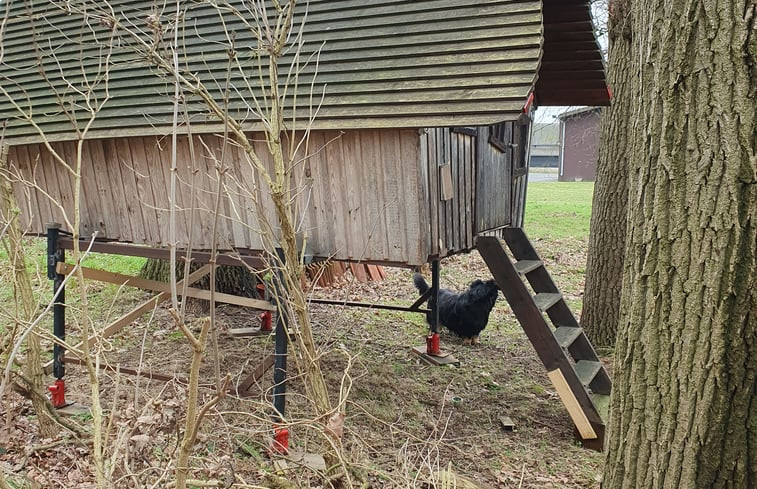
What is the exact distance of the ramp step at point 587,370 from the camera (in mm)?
5962

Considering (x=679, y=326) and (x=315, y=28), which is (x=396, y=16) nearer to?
(x=315, y=28)

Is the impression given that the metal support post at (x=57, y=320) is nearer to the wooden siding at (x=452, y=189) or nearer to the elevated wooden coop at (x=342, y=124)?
the elevated wooden coop at (x=342, y=124)

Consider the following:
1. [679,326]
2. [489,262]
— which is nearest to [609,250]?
[489,262]

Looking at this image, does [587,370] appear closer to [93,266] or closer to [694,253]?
[694,253]

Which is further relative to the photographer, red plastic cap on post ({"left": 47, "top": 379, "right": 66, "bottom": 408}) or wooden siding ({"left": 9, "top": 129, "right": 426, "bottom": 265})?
red plastic cap on post ({"left": 47, "top": 379, "right": 66, "bottom": 408})

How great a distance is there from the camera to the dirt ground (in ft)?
9.80

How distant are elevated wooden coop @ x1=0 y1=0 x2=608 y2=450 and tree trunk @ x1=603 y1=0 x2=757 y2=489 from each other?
5.38 ft

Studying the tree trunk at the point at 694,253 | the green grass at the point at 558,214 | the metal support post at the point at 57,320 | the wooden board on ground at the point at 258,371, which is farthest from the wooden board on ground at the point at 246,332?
the green grass at the point at 558,214

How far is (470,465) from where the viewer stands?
5172 mm

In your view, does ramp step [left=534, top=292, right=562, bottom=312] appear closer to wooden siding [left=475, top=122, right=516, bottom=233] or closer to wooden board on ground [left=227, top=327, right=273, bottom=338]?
wooden siding [left=475, top=122, right=516, bottom=233]

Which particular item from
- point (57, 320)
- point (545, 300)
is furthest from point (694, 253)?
point (57, 320)

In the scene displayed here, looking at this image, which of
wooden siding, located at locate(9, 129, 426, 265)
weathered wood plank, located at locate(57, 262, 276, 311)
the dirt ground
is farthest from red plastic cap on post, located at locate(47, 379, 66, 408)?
wooden siding, located at locate(9, 129, 426, 265)

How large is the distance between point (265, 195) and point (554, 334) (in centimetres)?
310

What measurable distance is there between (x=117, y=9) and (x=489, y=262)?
15.8 feet
